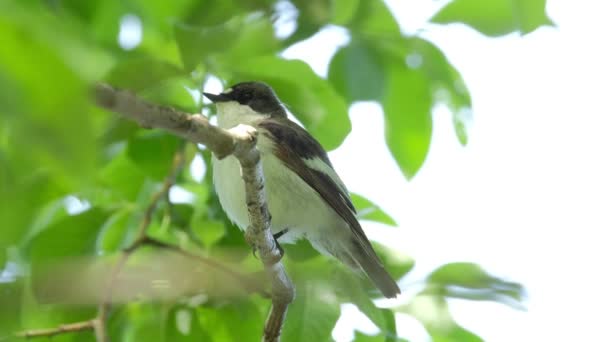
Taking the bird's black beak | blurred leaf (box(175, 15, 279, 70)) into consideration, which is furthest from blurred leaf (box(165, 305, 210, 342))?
the bird's black beak

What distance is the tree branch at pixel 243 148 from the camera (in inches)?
48.3

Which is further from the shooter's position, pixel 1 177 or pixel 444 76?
pixel 444 76

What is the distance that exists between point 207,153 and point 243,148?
174 centimetres

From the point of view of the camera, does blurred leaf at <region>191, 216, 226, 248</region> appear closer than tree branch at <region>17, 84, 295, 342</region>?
No

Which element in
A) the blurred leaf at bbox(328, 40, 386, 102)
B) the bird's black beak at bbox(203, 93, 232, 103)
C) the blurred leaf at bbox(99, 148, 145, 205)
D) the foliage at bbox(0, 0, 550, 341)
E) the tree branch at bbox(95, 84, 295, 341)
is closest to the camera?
the tree branch at bbox(95, 84, 295, 341)

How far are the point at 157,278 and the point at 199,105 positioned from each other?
2.53 ft

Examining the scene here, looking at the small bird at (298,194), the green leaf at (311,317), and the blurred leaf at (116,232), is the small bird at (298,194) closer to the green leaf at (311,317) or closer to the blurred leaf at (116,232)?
the blurred leaf at (116,232)

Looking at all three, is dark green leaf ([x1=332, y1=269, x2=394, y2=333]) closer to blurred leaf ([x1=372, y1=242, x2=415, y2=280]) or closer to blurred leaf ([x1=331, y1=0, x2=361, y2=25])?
blurred leaf ([x1=372, y1=242, x2=415, y2=280])

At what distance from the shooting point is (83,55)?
26.9 inches

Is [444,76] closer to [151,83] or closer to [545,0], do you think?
[545,0]

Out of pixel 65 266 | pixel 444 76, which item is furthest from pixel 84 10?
pixel 444 76

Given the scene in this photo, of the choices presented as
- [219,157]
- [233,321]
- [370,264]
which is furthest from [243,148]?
[370,264]

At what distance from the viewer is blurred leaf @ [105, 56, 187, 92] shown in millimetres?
2531

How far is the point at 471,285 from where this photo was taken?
102 inches
